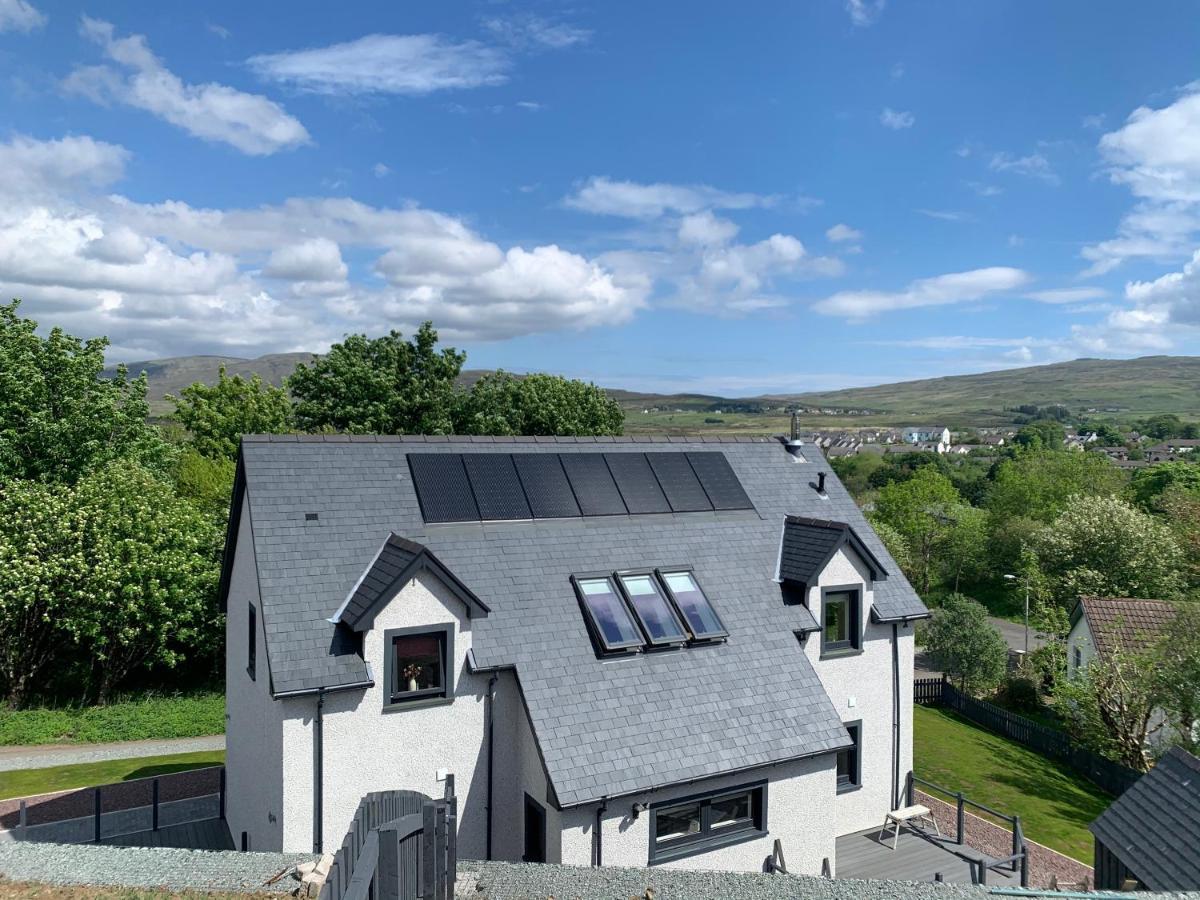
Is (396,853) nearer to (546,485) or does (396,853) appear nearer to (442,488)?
(442,488)

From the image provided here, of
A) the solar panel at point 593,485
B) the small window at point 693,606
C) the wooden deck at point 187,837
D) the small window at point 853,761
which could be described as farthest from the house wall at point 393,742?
the small window at point 853,761

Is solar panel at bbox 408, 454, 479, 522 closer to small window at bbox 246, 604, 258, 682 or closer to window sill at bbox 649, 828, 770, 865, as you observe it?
small window at bbox 246, 604, 258, 682

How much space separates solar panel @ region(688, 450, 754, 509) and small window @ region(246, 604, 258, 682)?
433 inches

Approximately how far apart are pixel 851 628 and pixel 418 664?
10.5 meters

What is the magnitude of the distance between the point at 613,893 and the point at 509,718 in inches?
180

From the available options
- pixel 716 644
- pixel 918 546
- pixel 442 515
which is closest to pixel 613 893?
pixel 716 644

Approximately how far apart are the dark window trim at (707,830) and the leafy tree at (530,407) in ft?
95.6

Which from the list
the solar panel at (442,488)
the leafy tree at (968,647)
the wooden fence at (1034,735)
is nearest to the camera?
the solar panel at (442,488)

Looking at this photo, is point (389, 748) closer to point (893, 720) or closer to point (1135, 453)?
point (893, 720)

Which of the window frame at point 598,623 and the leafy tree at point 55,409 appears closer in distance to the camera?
the window frame at point 598,623

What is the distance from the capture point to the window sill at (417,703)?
531 inches

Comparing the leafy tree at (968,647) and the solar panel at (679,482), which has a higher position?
the solar panel at (679,482)

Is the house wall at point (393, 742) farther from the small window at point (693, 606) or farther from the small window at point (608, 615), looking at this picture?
the small window at point (693, 606)

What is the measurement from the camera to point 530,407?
44344 millimetres
